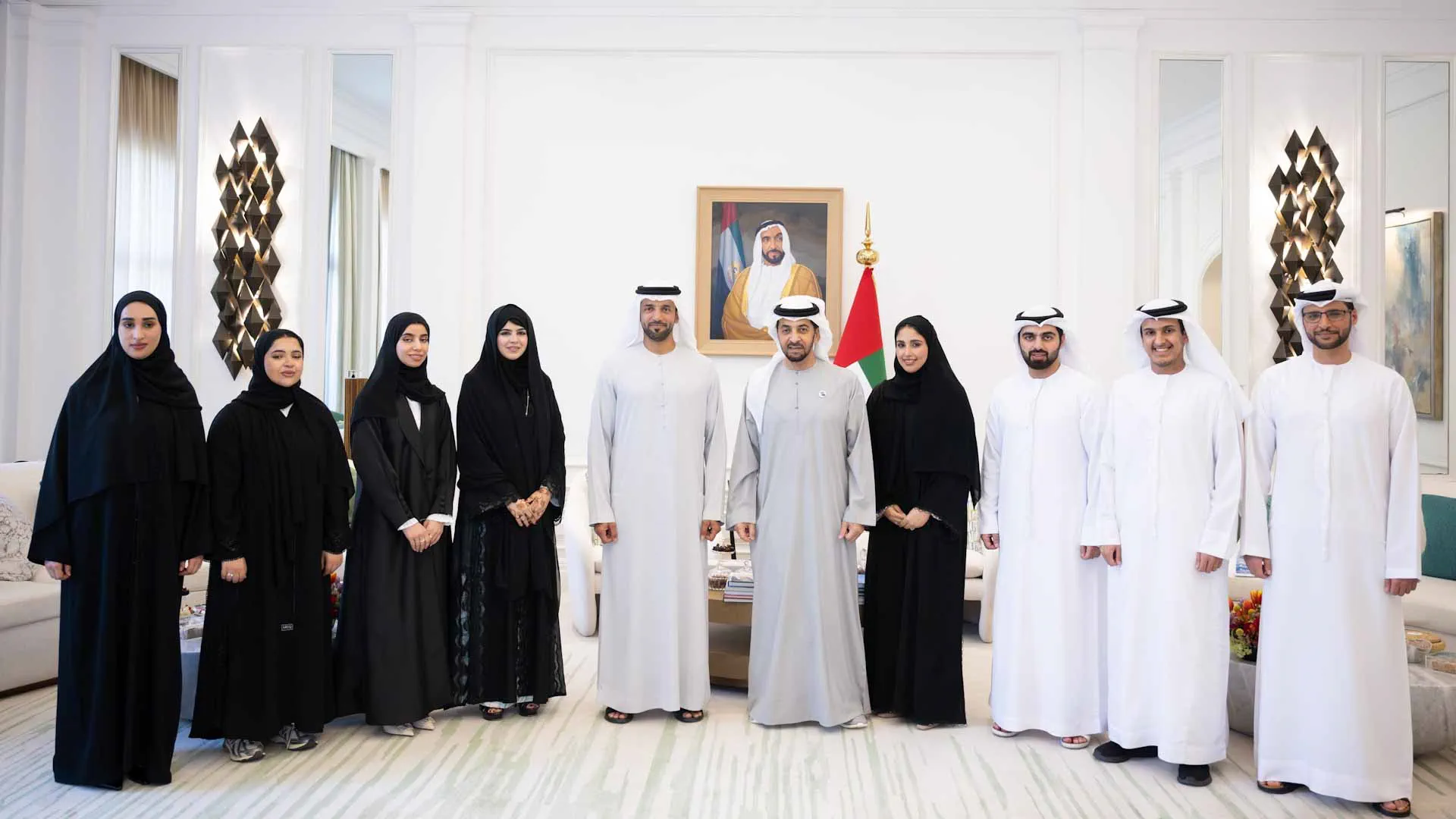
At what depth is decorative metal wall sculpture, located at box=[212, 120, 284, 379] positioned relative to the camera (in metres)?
6.50

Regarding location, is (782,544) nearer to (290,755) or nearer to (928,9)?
(290,755)

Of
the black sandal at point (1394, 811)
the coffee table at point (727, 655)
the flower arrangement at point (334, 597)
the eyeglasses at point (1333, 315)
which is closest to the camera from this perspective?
the black sandal at point (1394, 811)

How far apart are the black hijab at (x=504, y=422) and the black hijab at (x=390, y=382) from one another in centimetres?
19

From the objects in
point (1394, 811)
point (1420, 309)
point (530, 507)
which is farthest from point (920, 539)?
point (1420, 309)

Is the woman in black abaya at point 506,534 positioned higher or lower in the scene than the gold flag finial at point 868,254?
lower

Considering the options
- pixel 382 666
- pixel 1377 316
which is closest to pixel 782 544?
pixel 382 666

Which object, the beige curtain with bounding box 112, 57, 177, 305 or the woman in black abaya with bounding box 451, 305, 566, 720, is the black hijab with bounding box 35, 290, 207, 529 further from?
the beige curtain with bounding box 112, 57, 177, 305

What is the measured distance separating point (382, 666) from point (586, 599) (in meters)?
1.76

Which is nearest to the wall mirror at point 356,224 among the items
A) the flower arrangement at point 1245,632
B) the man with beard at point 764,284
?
the man with beard at point 764,284

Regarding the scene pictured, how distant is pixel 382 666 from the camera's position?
3816 mm

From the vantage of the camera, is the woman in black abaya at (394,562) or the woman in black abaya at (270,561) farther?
the woman in black abaya at (394,562)

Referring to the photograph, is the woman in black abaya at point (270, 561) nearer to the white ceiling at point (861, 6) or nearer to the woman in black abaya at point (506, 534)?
the woman in black abaya at point (506, 534)

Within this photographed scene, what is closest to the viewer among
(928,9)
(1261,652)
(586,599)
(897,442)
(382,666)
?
(1261,652)

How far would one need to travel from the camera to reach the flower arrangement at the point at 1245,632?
3.99 metres
